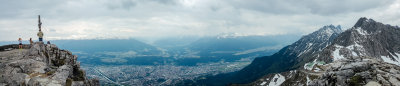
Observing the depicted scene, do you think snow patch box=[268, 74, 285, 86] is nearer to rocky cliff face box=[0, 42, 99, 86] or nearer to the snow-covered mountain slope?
the snow-covered mountain slope

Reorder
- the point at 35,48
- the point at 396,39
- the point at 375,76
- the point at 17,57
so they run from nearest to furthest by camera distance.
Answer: the point at 375,76 → the point at 17,57 → the point at 35,48 → the point at 396,39

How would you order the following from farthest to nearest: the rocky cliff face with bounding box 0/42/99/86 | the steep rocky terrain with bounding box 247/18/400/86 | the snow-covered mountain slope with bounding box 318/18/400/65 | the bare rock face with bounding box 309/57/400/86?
the snow-covered mountain slope with bounding box 318/18/400/65 → the rocky cliff face with bounding box 0/42/99/86 → the steep rocky terrain with bounding box 247/18/400/86 → the bare rock face with bounding box 309/57/400/86

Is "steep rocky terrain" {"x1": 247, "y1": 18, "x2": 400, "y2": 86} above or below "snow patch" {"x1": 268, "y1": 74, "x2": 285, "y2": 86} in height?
above

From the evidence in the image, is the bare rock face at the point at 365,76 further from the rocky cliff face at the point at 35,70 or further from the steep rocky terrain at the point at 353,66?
the rocky cliff face at the point at 35,70

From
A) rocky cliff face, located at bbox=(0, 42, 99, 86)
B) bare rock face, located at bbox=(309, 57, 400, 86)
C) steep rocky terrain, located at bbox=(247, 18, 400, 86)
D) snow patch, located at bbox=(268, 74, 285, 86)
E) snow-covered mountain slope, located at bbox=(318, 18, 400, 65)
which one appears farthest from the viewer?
snow-covered mountain slope, located at bbox=(318, 18, 400, 65)

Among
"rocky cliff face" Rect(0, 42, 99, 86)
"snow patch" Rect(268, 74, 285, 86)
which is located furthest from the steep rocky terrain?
"rocky cliff face" Rect(0, 42, 99, 86)

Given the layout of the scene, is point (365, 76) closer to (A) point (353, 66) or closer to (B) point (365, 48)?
(A) point (353, 66)

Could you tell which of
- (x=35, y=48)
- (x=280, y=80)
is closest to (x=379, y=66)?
(x=35, y=48)

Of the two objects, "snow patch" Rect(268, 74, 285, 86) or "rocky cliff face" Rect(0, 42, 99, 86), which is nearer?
"rocky cliff face" Rect(0, 42, 99, 86)

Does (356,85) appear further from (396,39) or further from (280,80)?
(396,39)

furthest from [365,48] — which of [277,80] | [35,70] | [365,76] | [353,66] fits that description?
[35,70]

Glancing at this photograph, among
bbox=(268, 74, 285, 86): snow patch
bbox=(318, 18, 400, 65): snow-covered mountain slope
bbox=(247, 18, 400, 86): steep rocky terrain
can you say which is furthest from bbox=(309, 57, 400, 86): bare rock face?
bbox=(318, 18, 400, 65): snow-covered mountain slope
